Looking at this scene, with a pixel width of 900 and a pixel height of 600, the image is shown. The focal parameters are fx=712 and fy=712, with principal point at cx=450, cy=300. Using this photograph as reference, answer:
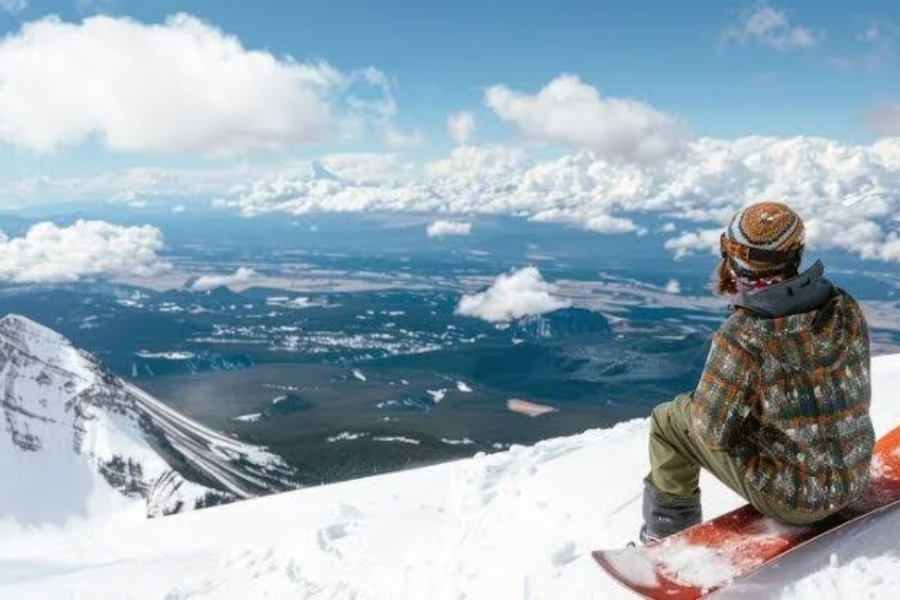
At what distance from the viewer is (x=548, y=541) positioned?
365 inches

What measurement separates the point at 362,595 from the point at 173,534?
683 inches

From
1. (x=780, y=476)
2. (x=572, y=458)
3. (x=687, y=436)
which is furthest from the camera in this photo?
(x=572, y=458)

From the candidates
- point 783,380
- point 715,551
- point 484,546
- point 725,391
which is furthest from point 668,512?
point 484,546

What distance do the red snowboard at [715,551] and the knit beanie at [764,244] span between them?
7.99 ft

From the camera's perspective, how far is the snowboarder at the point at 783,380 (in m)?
5.44

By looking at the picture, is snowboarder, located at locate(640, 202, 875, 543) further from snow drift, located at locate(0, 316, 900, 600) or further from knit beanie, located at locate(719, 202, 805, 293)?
snow drift, located at locate(0, 316, 900, 600)

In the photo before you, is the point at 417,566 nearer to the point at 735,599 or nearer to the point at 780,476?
the point at 735,599

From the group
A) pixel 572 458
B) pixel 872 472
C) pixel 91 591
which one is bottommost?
pixel 91 591

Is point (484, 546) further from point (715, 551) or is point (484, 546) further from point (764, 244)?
point (764, 244)

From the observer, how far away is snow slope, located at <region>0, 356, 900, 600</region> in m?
6.60

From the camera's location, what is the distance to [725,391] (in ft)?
18.2

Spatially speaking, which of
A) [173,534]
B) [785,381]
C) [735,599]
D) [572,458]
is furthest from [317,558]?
[173,534]

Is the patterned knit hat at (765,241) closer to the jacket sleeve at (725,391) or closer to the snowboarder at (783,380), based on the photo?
the snowboarder at (783,380)

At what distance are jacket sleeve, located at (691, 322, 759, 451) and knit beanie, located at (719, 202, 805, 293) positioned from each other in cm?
51
